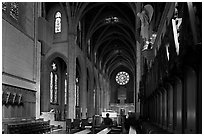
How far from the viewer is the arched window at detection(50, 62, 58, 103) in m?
27.1

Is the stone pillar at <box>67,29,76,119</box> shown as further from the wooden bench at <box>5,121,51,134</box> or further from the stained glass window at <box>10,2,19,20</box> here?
the stained glass window at <box>10,2,19,20</box>

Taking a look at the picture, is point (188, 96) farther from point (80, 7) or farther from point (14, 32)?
point (80, 7)

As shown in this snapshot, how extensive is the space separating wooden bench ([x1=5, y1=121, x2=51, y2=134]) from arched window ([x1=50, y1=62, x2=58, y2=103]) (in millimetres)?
11394

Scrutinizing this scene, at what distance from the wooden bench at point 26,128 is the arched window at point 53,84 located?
37.4 feet

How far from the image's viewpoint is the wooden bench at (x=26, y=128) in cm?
1152

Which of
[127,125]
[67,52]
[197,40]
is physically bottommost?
[127,125]

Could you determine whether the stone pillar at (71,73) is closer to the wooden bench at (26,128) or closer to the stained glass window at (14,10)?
the wooden bench at (26,128)

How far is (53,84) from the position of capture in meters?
27.6

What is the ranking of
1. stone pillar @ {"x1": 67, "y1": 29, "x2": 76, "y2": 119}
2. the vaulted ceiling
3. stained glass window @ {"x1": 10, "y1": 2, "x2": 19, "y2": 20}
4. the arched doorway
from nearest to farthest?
1. stained glass window @ {"x1": 10, "y1": 2, "x2": 19, "y2": 20}
2. stone pillar @ {"x1": 67, "y1": 29, "x2": 76, "y2": 119}
3. the arched doorway
4. the vaulted ceiling

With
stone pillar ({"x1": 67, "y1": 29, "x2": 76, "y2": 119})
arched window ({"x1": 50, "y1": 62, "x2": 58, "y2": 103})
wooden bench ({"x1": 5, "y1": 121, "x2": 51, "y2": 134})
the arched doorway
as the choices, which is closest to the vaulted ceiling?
stone pillar ({"x1": 67, "y1": 29, "x2": 76, "y2": 119})

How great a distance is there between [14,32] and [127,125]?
6.53 metres

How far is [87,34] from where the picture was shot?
94.7ft

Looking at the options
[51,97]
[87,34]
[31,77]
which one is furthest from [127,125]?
[87,34]

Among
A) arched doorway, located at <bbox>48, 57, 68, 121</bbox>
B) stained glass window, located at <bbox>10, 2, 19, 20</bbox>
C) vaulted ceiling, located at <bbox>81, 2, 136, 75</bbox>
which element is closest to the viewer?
stained glass window, located at <bbox>10, 2, 19, 20</bbox>
